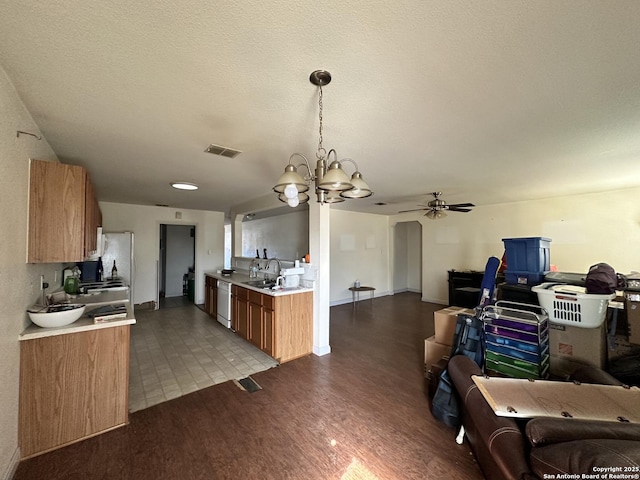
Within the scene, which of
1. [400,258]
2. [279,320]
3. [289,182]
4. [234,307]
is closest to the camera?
[289,182]

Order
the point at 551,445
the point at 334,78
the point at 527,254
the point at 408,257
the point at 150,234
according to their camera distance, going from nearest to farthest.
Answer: the point at 551,445, the point at 334,78, the point at 527,254, the point at 150,234, the point at 408,257

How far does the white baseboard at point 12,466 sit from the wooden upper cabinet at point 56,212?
1.24 metres

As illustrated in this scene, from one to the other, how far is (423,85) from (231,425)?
2796 mm

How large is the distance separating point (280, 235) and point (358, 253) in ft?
6.93

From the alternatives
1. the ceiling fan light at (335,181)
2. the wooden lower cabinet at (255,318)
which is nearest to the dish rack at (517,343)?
the ceiling fan light at (335,181)

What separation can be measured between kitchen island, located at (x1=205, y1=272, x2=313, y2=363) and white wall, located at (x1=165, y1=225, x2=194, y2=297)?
14.3ft

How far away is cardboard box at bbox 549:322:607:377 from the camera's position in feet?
6.23

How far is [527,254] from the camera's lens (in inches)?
105

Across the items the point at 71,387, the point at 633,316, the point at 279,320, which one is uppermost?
the point at 633,316

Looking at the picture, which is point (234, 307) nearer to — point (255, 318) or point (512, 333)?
point (255, 318)

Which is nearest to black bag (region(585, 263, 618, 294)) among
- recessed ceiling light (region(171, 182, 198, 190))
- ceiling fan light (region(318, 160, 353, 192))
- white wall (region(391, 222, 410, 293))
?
ceiling fan light (region(318, 160, 353, 192))

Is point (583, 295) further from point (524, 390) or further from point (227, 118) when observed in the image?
point (227, 118)

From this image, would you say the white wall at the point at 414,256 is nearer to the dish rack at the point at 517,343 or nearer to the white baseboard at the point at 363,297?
the white baseboard at the point at 363,297

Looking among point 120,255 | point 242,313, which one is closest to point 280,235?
point 242,313
